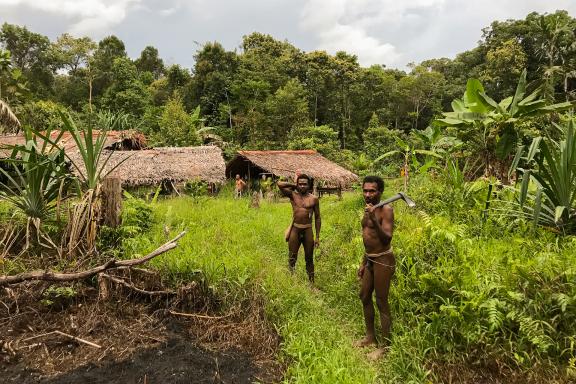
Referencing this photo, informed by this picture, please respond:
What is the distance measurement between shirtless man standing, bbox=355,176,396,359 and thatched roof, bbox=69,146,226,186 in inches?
540

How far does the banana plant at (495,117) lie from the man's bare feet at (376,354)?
Result: 3.06 metres

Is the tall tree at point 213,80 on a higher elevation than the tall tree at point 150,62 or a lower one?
lower

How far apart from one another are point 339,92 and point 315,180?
14798 millimetres

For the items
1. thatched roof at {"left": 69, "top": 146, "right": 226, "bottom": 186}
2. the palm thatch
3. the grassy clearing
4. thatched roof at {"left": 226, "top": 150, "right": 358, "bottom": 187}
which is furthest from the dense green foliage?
the grassy clearing

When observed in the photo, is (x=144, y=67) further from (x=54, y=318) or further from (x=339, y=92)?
(x=54, y=318)

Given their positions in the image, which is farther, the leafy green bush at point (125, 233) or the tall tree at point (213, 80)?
the tall tree at point (213, 80)

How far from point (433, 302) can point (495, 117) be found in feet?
9.06

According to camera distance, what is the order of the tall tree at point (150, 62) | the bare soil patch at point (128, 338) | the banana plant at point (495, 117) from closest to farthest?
1. the bare soil patch at point (128, 338)
2. the banana plant at point (495, 117)
3. the tall tree at point (150, 62)

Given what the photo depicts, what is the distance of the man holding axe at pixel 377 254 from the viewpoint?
3512mm

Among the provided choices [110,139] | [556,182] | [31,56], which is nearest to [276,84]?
[110,139]

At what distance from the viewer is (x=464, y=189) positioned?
226 inches

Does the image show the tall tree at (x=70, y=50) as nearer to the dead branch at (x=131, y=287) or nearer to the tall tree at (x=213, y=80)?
the tall tree at (x=213, y=80)

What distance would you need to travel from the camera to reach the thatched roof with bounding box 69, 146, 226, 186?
16.2m

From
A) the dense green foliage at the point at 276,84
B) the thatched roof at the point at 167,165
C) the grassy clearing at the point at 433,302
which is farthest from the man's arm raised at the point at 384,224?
the dense green foliage at the point at 276,84
